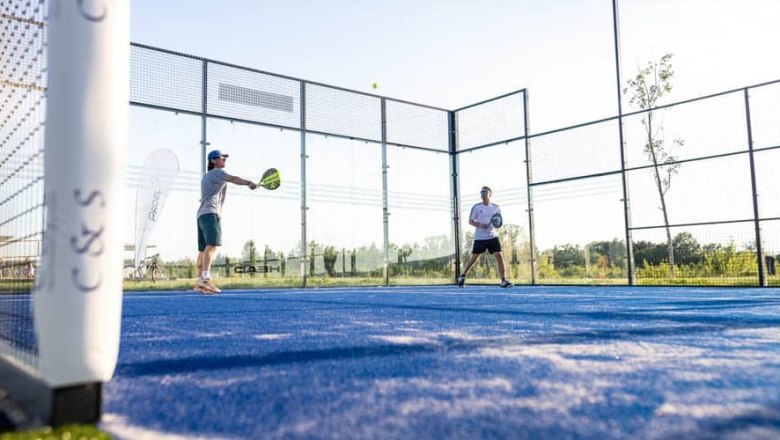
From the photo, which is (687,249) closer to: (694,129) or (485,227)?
(694,129)

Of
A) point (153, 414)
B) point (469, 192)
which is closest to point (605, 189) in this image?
point (469, 192)

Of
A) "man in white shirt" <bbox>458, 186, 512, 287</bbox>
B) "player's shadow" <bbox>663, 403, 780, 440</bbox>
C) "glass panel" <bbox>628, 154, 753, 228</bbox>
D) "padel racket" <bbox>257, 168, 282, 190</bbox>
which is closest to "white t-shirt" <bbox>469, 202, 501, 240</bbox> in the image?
"man in white shirt" <bbox>458, 186, 512, 287</bbox>

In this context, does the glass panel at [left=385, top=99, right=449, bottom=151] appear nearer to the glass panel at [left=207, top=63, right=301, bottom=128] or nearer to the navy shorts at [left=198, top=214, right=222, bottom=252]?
the glass panel at [left=207, top=63, right=301, bottom=128]

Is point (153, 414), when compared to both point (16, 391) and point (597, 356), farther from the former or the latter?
point (597, 356)

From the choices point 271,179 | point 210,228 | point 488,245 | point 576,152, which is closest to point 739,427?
point 210,228

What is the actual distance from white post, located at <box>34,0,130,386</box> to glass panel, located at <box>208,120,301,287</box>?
764 centimetres

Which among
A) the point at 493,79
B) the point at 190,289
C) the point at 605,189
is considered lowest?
the point at 190,289

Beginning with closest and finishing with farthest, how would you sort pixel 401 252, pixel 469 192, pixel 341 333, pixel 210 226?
1. pixel 341 333
2. pixel 210 226
3. pixel 401 252
4. pixel 469 192

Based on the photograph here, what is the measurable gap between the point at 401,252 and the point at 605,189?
378 cm

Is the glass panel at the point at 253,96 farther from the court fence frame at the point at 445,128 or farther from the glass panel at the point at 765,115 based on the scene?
the glass panel at the point at 765,115

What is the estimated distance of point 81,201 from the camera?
3.51 feet

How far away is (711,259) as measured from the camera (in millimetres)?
7852

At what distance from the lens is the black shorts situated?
Result: 869 cm

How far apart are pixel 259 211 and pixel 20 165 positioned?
7.21 metres
